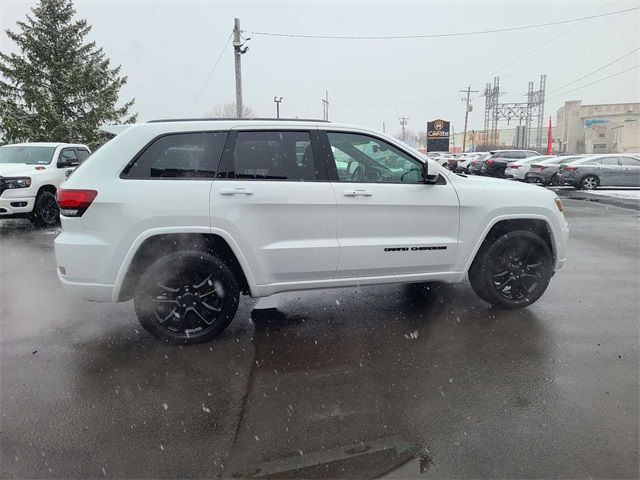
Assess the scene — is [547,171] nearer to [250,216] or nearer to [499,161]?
[499,161]

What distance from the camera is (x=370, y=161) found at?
4277 millimetres

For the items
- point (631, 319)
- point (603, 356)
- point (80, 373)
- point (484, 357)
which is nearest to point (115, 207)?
point (80, 373)

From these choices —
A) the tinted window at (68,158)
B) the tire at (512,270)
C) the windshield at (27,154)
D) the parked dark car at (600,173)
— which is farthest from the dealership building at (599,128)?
the windshield at (27,154)

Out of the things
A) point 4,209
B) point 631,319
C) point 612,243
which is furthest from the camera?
point 4,209

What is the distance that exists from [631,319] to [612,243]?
4313 mm

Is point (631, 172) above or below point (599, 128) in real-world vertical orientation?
below

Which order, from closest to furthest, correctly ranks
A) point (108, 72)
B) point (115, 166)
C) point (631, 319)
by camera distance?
Answer: point (115, 166)
point (631, 319)
point (108, 72)

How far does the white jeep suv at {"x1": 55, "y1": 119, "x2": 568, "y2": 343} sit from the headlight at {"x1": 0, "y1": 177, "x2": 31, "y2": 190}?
6.91 meters

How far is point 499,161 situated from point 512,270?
22071 mm

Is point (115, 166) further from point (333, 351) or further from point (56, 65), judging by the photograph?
point (56, 65)

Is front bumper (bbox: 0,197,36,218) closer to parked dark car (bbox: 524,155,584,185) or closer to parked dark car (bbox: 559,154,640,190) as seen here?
parked dark car (bbox: 559,154,640,190)

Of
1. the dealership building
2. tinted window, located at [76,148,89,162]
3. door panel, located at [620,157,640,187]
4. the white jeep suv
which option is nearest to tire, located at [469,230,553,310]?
the white jeep suv

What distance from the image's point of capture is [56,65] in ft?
82.0

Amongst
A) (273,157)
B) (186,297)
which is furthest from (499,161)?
(186,297)
